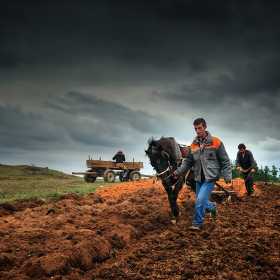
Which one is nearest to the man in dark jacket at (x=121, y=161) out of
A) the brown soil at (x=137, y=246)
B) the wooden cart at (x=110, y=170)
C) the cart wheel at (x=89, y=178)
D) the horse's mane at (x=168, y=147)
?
the wooden cart at (x=110, y=170)

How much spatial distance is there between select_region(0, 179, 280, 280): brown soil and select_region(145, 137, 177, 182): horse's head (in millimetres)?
1197

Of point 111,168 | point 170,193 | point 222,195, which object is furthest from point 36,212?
point 111,168

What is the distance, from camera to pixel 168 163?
774 centimetres

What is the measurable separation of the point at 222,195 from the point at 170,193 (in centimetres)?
402

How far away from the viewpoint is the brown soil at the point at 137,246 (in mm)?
4300

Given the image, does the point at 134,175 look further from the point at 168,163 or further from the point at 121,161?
the point at 168,163

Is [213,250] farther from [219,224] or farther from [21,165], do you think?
[21,165]

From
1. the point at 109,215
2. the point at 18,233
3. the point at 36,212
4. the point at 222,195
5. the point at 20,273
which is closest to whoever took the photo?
the point at 20,273

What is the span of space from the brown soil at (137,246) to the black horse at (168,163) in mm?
552

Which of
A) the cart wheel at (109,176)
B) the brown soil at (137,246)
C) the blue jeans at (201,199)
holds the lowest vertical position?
the brown soil at (137,246)

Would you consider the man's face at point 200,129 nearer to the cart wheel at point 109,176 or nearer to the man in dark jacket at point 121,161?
the cart wheel at point 109,176

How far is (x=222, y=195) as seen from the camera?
36.4ft

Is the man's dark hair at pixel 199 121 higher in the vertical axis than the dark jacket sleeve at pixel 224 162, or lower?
higher

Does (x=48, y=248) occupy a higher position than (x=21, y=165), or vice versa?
(x=21, y=165)
